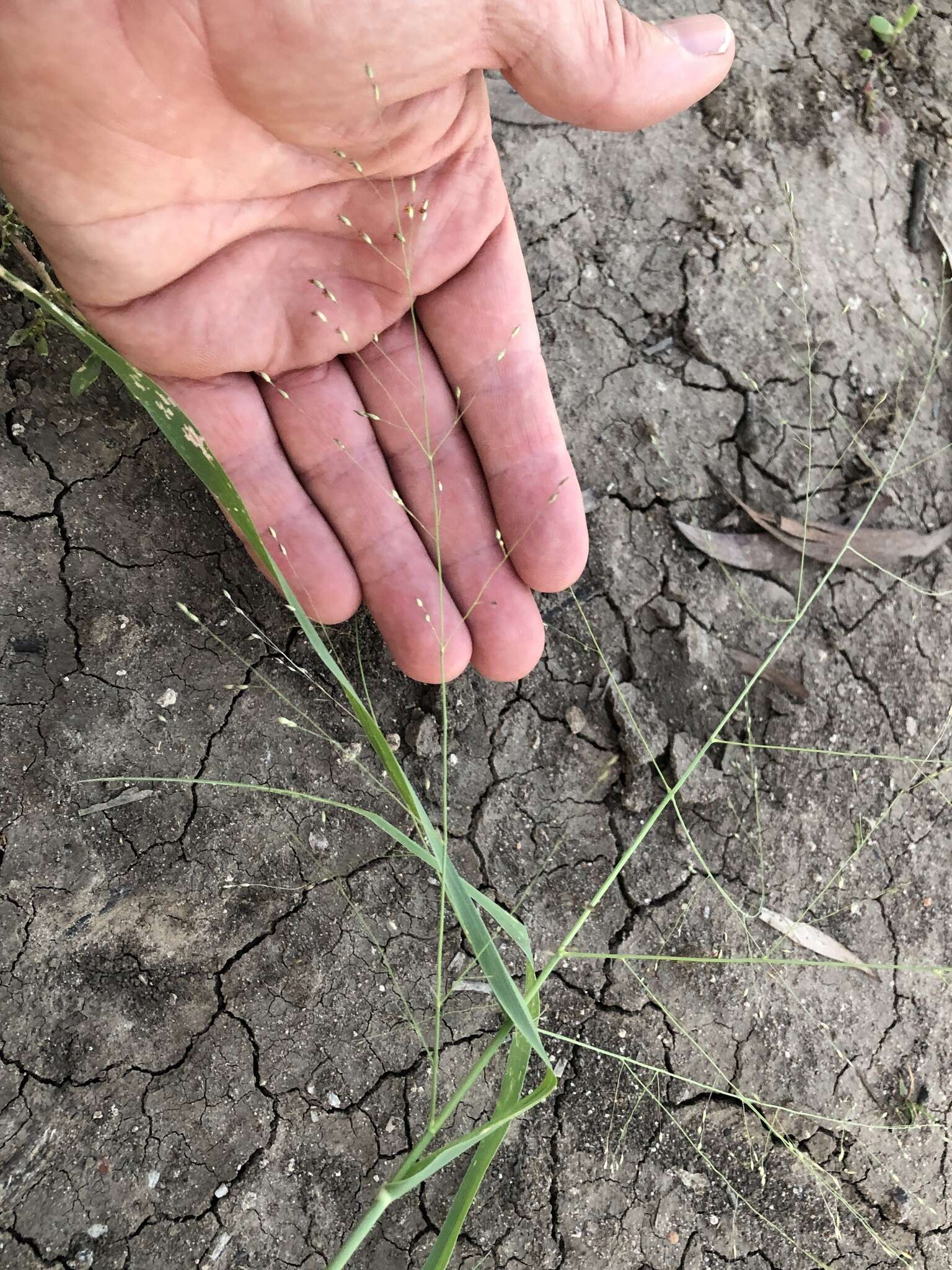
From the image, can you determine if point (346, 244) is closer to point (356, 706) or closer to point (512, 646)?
point (512, 646)

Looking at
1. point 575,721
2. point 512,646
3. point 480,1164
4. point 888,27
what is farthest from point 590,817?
point 888,27

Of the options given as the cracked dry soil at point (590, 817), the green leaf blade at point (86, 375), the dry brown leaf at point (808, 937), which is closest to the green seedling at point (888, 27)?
the cracked dry soil at point (590, 817)

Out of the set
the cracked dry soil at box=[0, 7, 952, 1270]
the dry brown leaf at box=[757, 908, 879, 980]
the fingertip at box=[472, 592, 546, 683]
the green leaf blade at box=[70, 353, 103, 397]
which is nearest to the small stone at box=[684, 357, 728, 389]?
the cracked dry soil at box=[0, 7, 952, 1270]

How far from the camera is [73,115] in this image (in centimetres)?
173

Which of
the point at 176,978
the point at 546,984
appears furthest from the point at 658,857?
the point at 176,978

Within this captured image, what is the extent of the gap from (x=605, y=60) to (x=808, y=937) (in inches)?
85.1

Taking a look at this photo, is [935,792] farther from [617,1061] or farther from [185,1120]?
[185,1120]

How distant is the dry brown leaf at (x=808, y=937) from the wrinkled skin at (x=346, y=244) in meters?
0.96

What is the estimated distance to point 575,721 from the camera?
2.30 meters

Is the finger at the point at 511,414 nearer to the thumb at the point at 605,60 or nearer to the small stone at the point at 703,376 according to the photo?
the thumb at the point at 605,60

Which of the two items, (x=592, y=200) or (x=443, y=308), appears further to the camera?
(x=592, y=200)

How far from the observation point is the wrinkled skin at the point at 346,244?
1.73m

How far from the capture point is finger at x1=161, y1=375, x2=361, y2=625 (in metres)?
2.05

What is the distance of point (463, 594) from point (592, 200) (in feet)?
4.13
